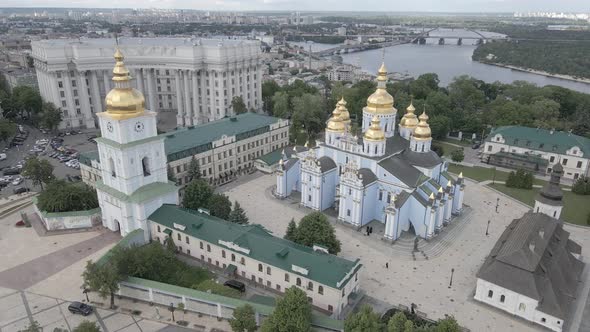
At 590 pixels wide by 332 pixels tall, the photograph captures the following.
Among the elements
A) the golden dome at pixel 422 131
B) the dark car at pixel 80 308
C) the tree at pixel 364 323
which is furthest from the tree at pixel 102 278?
the golden dome at pixel 422 131


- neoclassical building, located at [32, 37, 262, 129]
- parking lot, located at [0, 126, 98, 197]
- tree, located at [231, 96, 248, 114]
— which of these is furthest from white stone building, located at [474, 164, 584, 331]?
neoclassical building, located at [32, 37, 262, 129]

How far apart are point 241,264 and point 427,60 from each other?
546 ft

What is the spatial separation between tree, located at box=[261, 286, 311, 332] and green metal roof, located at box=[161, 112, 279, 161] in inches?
999

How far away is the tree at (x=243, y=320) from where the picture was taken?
23.2 metres

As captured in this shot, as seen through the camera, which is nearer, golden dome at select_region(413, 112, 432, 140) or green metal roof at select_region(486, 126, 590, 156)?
golden dome at select_region(413, 112, 432, 140)

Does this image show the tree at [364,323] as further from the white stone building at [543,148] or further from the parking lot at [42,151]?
the parking lot at [42,151]

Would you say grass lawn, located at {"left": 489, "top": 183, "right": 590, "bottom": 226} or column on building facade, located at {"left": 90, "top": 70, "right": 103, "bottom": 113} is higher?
column on building facade, located at {"left": 90, "top": 70, "right": 103, "bottom": 113}

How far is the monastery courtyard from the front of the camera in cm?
2766

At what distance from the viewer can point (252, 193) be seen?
45.1 metres

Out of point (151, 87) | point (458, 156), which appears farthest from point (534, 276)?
point (151, 87)

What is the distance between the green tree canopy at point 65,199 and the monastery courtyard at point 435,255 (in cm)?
1337

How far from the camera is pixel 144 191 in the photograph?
33.0m

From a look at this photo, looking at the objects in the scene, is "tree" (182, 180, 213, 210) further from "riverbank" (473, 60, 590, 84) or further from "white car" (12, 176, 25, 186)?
"riverbank" (473, 60, 590, 84)

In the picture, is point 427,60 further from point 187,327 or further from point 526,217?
point 187,327
